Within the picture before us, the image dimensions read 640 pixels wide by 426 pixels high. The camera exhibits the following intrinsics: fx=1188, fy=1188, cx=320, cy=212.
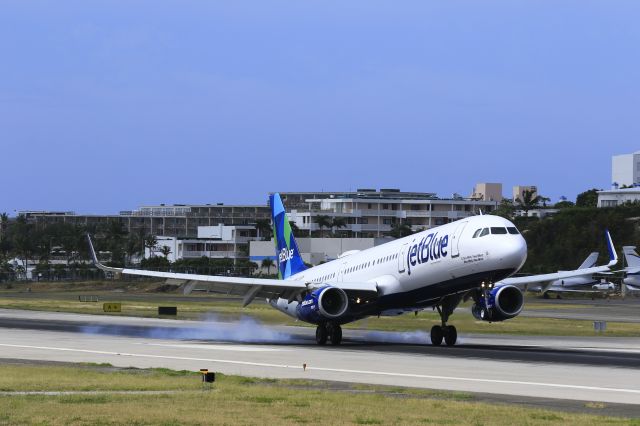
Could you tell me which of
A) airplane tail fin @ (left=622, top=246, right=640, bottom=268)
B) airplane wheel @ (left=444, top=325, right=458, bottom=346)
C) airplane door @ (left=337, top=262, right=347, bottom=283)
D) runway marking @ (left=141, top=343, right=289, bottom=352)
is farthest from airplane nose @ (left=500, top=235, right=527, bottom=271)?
airplane tail fin @ (left=622, top=246, right=640, bottom=268)

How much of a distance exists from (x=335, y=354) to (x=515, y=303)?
7.89 metres

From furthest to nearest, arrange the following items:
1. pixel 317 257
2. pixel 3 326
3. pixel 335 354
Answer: pixel 317 257, pixel 3 326, pixel 335 354

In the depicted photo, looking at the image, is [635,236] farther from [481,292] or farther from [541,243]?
[481,292]

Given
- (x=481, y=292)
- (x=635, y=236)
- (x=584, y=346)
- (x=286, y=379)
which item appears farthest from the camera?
(x=635, y=236)

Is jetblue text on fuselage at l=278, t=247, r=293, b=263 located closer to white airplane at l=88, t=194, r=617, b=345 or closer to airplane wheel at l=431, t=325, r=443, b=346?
white airplane at l=88, t=194, r=617, b=345

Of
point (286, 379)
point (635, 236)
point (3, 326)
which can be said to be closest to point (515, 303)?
point (286, 379)

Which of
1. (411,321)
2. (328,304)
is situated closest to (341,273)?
(328,304)

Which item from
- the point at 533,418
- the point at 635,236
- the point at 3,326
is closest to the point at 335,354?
the point at 533,418

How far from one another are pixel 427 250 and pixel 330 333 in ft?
19.5

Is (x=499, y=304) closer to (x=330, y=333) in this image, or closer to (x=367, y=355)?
(x=367, y=355)

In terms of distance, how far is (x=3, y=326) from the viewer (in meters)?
62.8

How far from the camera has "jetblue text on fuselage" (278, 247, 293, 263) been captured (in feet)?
193

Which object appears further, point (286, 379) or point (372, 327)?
point (372, 327)

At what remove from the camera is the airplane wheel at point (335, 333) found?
48562mm
